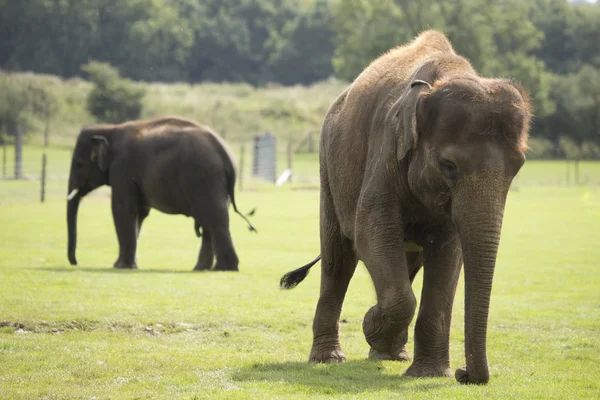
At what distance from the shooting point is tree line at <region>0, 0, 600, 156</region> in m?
85.9

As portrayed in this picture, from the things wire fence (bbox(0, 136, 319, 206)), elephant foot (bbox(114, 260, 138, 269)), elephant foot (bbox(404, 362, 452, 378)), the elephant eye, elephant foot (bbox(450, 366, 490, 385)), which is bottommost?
wire fence (bbox(0, 136, 319, 206))

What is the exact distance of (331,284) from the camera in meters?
10.2

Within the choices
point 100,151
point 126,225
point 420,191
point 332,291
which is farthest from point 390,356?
point 100,151

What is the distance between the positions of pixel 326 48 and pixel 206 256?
114 metres

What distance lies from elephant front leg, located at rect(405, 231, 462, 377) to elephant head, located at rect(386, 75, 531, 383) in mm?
713

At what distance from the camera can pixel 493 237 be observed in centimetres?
772

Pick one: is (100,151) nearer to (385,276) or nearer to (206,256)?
(206,256)

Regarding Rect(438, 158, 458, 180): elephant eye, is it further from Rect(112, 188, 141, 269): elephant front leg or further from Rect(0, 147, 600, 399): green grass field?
Rect(112, 188, 141, 269): elephant front leg

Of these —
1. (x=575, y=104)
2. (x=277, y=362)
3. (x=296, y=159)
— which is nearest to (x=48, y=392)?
(x=277, y=362)

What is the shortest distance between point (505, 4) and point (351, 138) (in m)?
102

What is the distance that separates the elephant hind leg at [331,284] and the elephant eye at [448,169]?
90.3 inches

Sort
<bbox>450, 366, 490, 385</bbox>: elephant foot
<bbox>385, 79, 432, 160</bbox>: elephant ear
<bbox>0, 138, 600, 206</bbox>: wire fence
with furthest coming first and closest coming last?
<bbox>0, 138, 600, 206</bbox>: wire fence
<bbox>385, 79, 432, 160</bbox>: elephant ear
<bbox>450, 366, 490, 385</bbox>: elephant foot

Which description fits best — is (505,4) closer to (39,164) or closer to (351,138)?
(39,164)

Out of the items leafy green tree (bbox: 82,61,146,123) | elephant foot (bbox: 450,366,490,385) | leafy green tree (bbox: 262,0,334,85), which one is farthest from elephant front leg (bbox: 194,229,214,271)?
leafy green tree (bbox: 262,0,334,85)
